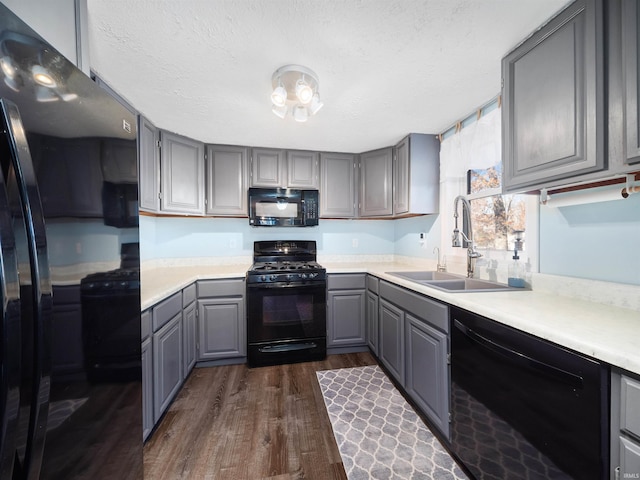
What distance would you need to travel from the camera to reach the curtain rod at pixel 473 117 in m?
1.76

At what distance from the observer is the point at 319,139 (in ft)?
8.29

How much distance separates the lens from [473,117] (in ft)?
6.53

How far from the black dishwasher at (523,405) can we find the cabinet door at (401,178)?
1.37 metres

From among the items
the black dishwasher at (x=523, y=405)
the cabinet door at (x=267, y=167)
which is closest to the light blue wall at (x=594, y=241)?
the black dishwasher at (x=523, y=405)

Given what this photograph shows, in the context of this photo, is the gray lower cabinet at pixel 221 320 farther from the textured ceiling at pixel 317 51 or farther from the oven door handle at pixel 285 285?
the textured ceiling at pixel 317 51

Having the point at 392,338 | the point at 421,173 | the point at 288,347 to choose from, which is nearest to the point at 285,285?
the point at 288,347

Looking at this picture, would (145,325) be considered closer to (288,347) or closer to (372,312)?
(288,347)

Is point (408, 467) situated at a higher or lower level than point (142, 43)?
lower

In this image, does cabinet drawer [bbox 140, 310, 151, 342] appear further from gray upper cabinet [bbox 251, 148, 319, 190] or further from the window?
the window

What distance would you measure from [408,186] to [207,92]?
186 centimetres

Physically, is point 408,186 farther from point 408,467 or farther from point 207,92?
point 408,467

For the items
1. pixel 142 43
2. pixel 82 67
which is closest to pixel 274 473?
pixel 82 67

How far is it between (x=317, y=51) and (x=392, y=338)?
6.78ft

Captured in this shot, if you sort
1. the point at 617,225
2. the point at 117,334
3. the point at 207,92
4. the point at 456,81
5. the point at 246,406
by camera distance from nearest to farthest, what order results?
1. the point at 117,334
2. the point at 617,225
3. the point at 456,81
4. the point at 207,92
5. the point at 246,406
